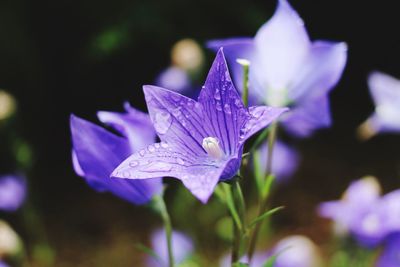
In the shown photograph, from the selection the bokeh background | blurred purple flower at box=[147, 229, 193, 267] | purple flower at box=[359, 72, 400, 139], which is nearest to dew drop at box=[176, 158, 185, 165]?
purple flower at box=[359, 72, 400, 139]

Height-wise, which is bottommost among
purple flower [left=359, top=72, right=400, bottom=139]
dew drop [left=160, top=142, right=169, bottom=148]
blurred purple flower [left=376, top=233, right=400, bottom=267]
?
blurred purple flower [left=376, top=233, right=400, bottom=267]

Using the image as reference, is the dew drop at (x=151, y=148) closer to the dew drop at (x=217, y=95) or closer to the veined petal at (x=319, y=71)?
the dew drop at (x=217, y=95)

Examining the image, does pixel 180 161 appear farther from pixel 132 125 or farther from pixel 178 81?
pixel 178 81

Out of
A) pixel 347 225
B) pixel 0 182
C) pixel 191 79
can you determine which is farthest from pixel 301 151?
pixel 347 225

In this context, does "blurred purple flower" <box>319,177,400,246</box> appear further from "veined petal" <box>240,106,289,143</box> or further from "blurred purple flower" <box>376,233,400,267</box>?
"veined petal" <box>240,106,289,143</box>

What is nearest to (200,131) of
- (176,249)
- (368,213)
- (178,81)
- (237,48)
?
(237,48)

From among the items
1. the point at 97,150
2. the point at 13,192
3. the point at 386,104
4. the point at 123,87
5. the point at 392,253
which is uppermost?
the point at 97,150
